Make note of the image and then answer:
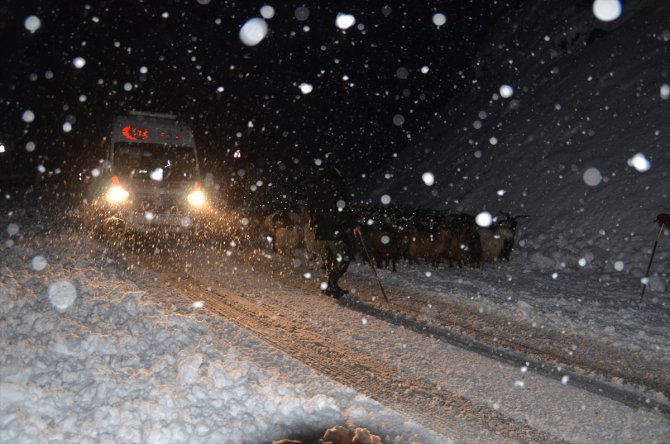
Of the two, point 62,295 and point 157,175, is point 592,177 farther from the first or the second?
point 62,295

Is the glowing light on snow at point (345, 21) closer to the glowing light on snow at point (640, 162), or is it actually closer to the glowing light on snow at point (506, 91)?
the glowing light on snow at point (506, 91)

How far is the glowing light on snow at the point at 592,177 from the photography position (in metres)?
17.6

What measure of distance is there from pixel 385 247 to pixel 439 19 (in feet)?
72.9

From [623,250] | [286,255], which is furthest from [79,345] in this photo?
[623,250]

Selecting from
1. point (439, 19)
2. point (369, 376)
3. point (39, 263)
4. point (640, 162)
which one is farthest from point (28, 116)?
point (369, 376)

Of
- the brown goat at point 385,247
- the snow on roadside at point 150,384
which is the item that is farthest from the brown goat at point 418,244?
the snow on roadside at point 150,384

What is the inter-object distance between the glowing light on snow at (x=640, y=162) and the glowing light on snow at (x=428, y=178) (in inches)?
337

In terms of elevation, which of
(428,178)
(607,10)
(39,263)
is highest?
(607,10)

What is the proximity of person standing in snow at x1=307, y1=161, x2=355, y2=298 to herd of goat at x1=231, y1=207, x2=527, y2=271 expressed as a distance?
2665 mm

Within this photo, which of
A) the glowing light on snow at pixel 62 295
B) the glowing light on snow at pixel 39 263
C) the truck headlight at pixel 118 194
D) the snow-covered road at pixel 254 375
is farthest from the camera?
the truck headlight at pixel 118 194

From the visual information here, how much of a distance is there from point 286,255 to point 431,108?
20.2m

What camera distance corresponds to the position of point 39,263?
27.8 ft

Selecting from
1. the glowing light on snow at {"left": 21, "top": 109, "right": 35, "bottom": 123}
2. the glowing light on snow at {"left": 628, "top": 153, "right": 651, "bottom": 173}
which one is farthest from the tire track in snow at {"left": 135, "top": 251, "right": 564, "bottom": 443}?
the glowing light on snow at {"left": 21, "top": 109, "right": 35, "bottom": 123}

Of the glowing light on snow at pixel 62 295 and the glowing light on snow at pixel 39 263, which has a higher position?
the glowing light on snow at pixel 39 263
